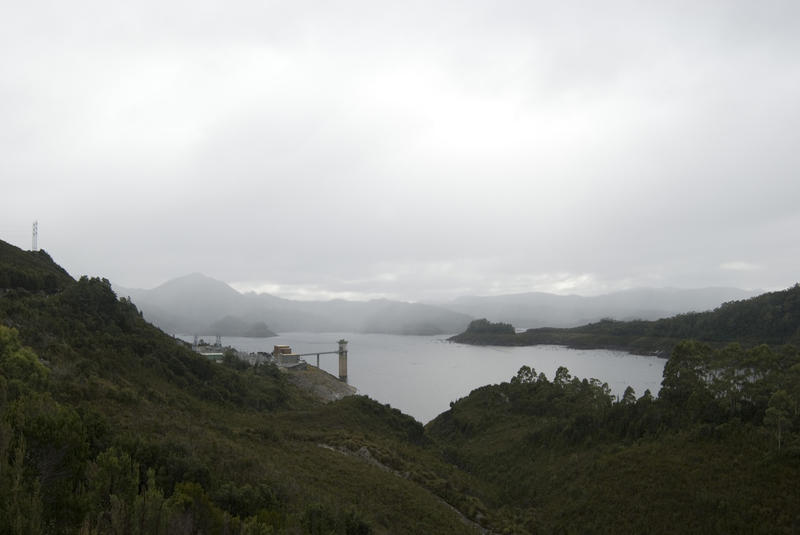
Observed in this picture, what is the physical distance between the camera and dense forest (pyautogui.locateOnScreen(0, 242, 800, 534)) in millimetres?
6293

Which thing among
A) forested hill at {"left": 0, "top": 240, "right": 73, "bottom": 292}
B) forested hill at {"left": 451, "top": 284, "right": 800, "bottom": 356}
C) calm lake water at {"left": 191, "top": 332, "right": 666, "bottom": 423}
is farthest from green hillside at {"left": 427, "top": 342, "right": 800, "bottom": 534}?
forested hill at {"left": 451, "top": 284, "right": 800, "bottom": 356}

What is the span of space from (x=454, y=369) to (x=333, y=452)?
6611 cm

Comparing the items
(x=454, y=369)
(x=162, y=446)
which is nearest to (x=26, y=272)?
(x=162, y=446)

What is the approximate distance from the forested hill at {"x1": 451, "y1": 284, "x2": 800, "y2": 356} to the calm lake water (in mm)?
7167

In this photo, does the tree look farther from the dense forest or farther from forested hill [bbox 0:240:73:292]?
forested hill [bbox 0:240:73:292]

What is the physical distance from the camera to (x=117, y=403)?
1491 cm

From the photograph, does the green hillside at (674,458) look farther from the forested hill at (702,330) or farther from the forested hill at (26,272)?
the forested hill at (702,330)

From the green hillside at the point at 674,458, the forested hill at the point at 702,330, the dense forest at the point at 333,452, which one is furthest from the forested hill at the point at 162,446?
the forested hill at the point at 702,330

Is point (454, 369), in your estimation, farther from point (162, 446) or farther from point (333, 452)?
point (162, 446)

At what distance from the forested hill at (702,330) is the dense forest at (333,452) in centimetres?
6850

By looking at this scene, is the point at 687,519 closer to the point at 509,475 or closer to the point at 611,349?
the point at 509,475

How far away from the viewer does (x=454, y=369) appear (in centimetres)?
8356

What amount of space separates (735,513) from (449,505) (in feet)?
30.9

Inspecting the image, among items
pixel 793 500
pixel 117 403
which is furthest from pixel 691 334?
pixel 117 403
